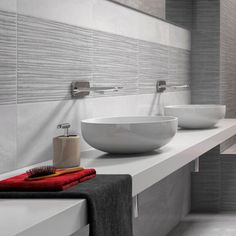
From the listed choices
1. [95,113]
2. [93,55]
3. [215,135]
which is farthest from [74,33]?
[215,135]

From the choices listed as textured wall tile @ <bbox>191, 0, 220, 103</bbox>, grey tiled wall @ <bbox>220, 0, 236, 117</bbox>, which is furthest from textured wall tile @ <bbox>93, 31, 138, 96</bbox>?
grey tiled wall @ <bbox>220, 0, 236, 117</bbox>

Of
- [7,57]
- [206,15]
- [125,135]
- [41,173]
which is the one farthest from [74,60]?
[206,15]

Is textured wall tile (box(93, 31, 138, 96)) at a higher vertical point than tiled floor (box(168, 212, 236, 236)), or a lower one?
higher

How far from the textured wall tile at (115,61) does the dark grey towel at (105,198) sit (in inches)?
41.6

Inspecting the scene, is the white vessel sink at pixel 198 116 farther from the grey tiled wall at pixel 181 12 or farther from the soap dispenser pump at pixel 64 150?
the soap dispenser pump at pixel 64 150

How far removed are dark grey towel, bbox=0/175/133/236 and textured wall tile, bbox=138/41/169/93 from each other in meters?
1.69

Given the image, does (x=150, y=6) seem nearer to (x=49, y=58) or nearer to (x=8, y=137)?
(x=49, y=58)

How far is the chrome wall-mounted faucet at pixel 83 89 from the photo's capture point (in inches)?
99.7

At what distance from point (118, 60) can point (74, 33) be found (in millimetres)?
592

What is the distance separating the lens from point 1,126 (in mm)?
1973

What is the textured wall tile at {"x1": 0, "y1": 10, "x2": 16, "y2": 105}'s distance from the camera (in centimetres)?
198

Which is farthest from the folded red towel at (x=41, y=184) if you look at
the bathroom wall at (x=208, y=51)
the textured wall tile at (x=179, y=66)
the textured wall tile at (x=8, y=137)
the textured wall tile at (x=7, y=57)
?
the bathroom wall at (x=208, y=51)

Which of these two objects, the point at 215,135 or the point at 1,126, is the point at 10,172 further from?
the point at 215,135

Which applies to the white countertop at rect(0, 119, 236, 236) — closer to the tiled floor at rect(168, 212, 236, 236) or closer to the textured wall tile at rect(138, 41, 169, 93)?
the textured wall tile at rect(138, 41, 169, 93)
